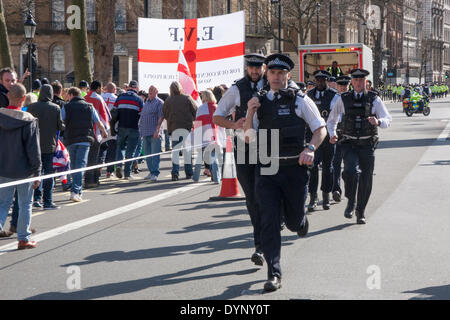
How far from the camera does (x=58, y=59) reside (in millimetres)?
57281

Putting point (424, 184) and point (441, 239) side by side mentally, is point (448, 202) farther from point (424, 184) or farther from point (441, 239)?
point (441, 239)

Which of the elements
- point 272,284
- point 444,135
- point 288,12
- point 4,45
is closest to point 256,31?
point 288,12

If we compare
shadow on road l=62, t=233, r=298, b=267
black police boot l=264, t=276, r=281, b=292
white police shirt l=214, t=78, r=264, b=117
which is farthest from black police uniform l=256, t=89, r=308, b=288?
shadow on road l=62, t=233, r=298, b=267

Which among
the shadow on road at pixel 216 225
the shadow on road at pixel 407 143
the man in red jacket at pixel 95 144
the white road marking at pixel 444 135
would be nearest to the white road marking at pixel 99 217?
the shadow on road at pixel 216 225

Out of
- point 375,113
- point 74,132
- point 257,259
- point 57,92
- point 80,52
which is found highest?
point 80,52

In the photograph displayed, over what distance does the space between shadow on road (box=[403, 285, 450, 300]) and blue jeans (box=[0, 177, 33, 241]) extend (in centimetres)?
420

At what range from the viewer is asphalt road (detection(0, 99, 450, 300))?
20.8 ft

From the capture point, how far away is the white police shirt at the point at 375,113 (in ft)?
32.0

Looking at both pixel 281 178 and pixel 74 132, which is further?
pixel 74 132

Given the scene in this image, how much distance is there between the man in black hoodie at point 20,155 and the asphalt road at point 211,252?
1.14 feet

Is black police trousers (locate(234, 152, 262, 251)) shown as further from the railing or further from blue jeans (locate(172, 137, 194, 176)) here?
the railing

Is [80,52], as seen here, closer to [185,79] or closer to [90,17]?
[185,79]

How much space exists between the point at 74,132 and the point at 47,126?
3.18 feet

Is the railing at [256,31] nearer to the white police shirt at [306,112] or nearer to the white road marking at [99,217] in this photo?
the white road marking at [99,217]
